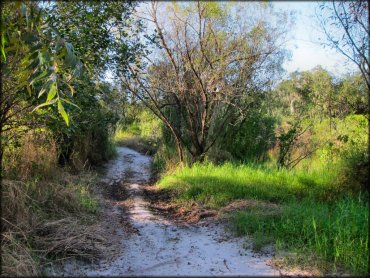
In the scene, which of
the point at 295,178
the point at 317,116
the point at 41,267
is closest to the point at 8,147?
the point at 41,267

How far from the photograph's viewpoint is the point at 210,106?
1131 cm

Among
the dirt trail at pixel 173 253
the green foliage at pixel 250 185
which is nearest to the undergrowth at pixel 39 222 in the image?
the dirt trail at pixel 173 253

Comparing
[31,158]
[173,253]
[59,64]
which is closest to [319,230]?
[173,253]

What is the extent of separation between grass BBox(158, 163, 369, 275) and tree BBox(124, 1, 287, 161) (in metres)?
1.96

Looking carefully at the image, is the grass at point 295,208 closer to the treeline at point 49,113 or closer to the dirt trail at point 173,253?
the dirt trail at point 173,253

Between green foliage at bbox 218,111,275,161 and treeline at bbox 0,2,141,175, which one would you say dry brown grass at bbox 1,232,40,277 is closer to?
treeline at bbox 0,2,141,175

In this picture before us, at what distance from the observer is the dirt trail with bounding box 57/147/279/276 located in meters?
4.61

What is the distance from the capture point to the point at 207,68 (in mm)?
10375

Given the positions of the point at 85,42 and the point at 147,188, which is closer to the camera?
the point at 85,42

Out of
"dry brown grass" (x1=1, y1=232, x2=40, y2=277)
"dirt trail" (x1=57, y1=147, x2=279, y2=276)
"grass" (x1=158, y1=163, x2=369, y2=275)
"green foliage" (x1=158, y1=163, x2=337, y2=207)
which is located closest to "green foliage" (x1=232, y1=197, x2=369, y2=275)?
"grass" (x1=158, y1=163, x2=369, y2=275)

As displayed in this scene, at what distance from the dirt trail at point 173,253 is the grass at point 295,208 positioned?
1.29 feet

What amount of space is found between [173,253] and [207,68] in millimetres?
6208

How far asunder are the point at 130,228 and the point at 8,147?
2815 millimetres

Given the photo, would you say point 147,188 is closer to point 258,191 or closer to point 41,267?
point 258,191
